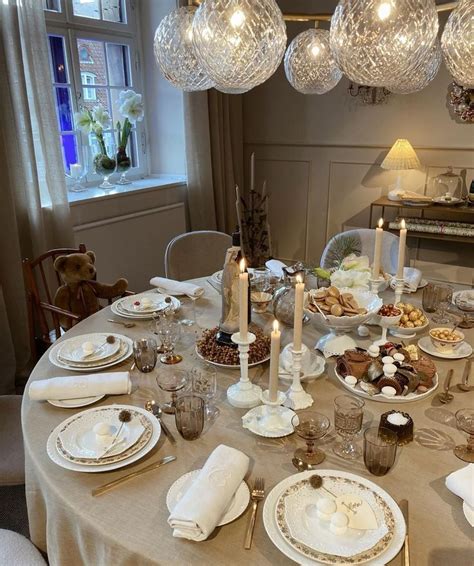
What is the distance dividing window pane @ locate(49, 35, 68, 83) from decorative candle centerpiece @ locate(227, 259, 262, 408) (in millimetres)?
2334

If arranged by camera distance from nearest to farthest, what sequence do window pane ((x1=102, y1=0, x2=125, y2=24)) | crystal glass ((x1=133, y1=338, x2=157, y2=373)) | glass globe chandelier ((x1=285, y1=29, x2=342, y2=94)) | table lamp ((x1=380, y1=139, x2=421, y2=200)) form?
1. crystal glass ((x1=133, y1=338, x2=157, y2=373))
2. glass globe chandelier ((x1=285, y1=29, x2=342, y2=94))
3. window pane ((x1=102, y1=0, x2=125, y2=24))
4. table lamp ((x1=380, y1=139, x2=421, y2=200))

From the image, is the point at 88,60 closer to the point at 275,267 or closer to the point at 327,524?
the point at 275,267

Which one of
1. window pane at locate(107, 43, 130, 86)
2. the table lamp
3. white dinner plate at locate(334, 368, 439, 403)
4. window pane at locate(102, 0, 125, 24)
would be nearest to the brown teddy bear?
white dinner plate at locate(334, 368, 439, 403)

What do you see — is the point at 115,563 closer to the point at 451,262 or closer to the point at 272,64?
the point at 272,64

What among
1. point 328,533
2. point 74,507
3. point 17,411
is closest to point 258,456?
point 328,533

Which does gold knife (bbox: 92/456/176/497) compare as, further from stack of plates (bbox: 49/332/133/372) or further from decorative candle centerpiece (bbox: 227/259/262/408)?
stack of plates (bbox: 49/332/133/372)

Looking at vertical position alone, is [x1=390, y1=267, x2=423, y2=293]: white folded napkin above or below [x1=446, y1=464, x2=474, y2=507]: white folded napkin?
above

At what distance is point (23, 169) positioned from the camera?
2.45 metres

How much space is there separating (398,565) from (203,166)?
10.1 feet

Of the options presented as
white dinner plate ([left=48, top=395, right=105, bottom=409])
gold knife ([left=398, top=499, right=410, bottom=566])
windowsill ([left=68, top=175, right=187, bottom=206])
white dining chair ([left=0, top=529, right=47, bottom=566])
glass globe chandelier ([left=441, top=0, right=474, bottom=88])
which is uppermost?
glass globe chandelier ([left=441, top=0, right=474, bottom=88])

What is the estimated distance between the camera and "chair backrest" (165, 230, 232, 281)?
8.14ft

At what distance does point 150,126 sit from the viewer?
143 inches

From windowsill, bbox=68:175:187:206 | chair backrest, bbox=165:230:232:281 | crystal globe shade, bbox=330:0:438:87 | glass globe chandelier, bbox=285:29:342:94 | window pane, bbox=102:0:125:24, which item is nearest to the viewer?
crystal globe shade, bbox=330:0:438:87

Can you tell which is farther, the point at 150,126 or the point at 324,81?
the point at 150,126
